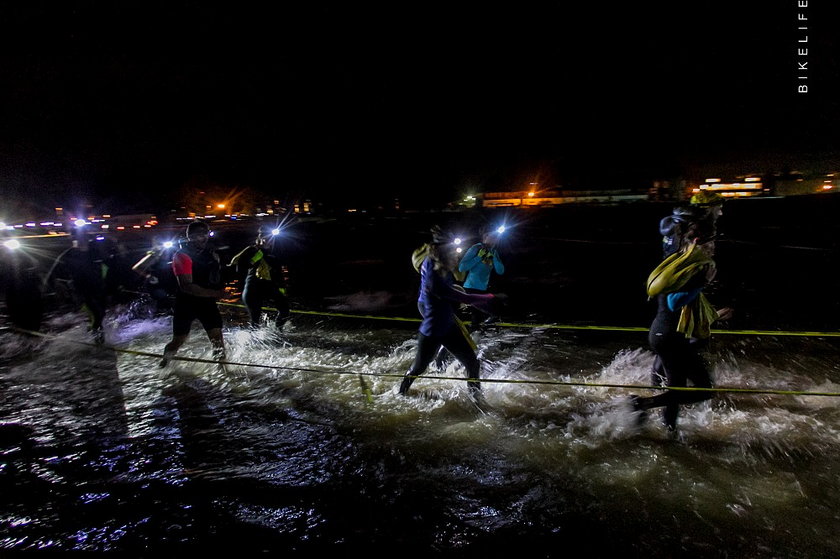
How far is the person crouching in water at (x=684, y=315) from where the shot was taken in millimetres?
3527

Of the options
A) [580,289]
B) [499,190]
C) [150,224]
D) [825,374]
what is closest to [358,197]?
[499,190]

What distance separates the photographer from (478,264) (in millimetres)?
6891

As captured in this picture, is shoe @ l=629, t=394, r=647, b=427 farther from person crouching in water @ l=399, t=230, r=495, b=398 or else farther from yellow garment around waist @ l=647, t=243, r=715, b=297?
person crouching in water @ l=399, t=230, r=495, b=398

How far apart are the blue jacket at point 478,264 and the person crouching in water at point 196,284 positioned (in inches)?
130

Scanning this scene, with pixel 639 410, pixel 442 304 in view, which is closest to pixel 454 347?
pixel 442 304

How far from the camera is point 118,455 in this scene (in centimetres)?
425

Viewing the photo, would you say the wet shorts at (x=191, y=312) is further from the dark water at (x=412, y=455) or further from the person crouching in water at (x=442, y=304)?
the person crouching in water at (x=442, y=304)

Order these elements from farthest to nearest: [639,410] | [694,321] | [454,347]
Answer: [454,347] → [639,410] → [694,321]

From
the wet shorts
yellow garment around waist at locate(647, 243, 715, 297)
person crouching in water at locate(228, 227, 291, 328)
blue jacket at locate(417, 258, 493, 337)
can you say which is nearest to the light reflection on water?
the wet shorts

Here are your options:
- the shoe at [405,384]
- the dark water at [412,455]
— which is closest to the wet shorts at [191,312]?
the dark water at [412,455]

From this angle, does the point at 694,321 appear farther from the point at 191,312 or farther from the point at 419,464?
the point at 191,312

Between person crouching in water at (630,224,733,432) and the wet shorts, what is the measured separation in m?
4.89

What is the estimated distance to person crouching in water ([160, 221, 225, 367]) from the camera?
550 centimetres

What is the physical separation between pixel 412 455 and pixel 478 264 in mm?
3449
